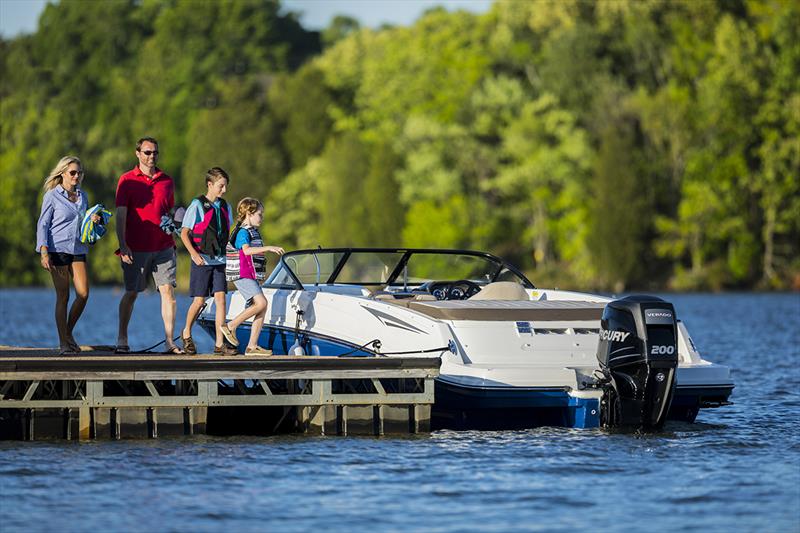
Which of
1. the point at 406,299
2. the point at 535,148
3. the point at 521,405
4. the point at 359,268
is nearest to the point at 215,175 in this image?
the point at 406,299

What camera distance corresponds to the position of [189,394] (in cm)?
1461

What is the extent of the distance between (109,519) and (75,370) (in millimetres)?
3098

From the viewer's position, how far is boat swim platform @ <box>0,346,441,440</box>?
44.0 feet

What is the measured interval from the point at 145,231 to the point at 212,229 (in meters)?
0.66

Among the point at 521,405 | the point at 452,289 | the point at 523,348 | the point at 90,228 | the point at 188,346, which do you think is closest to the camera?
the point at 521,405

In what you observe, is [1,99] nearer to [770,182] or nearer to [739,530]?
[770,182]

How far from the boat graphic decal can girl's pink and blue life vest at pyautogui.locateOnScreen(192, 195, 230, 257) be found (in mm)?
1617

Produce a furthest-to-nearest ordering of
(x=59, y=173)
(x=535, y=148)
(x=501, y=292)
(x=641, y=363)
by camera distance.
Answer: (x=535, y=148), (x=501, y=292), (x=59, y=173), (x=641, y=363)

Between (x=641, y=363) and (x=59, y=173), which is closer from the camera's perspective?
(x=641, y=363)

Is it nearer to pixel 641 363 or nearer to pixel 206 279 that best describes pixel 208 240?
pixel 206 279

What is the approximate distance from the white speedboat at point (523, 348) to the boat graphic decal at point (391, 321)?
0.01 meters

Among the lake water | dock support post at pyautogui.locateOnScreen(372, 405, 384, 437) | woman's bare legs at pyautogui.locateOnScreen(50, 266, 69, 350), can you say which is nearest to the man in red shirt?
woman's bare legs at pyautogui.locateOnScreen(50, 266, 69, 350)

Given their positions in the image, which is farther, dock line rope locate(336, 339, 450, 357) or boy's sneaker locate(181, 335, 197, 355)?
boy's sneaker locate(181, 335, 197, 355)

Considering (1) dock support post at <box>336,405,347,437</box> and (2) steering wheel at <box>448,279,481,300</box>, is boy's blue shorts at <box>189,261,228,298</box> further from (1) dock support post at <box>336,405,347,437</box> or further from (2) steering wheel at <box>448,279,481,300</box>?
(2) steering wheel at <box>448,279,481,300</box>
